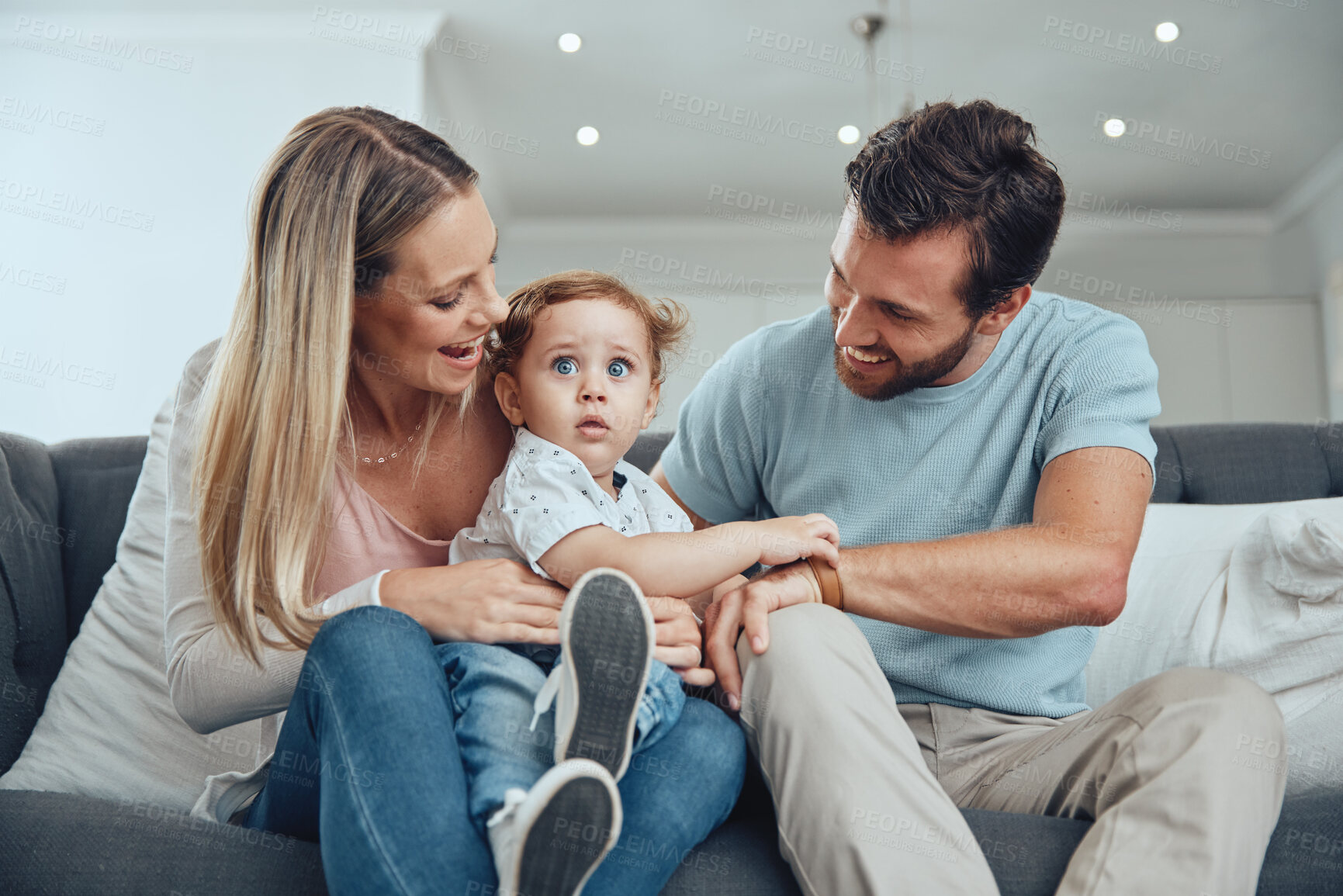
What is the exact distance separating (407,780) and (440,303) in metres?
0.59

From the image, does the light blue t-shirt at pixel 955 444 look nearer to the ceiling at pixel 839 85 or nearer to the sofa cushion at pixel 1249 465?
the sofa cushion at pixel 1249 465

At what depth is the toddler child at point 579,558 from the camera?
0.76 meters

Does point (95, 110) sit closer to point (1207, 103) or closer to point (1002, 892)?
point (1002, 892)

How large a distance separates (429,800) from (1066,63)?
4.06 meters

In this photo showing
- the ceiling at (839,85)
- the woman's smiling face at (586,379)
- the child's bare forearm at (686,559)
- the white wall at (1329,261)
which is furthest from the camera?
the white wall at (1329,261)

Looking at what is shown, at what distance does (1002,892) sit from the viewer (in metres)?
0.97

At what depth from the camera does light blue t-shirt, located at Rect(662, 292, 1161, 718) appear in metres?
1.28

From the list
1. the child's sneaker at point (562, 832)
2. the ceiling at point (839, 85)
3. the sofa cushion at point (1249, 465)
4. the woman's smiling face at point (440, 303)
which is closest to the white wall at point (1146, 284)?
the ceiling at point (839, 85)

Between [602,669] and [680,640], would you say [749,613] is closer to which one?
[680,640]

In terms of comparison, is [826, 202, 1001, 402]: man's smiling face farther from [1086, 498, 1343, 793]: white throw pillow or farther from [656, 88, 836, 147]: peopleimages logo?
[656, 88, 836, 147]: peopleimages logo

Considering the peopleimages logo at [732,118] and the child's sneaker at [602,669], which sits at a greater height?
the peopleimages logo at [732,118]

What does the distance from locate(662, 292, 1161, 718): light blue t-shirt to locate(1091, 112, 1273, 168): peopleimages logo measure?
356cm

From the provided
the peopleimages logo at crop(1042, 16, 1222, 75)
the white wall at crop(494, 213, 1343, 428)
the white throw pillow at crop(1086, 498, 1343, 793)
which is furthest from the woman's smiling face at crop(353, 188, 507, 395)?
the white wall at crop(494, 213, 1343, 428)

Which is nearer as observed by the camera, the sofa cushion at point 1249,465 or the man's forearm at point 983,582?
the man's forearm at point 983,582
